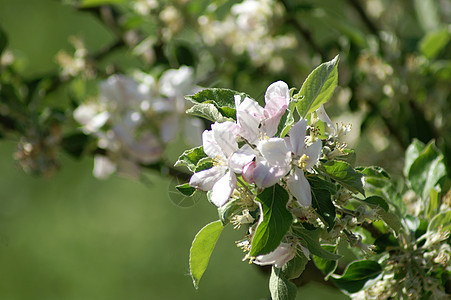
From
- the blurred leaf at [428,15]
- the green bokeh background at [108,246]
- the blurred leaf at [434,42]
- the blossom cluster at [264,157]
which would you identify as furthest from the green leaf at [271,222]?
the green bokeh background at [108,246]

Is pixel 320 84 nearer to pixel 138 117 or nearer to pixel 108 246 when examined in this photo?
pixel 138 117

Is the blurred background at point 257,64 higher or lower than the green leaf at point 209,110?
lower

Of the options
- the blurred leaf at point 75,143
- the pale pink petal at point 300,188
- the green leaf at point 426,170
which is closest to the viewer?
the pale pink petal at point 300,188

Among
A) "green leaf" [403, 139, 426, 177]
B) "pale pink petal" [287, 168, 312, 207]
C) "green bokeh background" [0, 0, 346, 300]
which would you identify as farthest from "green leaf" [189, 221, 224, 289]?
"green bokeh background" [0, 0, 346, 300]

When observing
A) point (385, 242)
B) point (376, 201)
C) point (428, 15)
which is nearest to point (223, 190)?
point (376, 201)

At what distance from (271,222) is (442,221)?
14.3 inches

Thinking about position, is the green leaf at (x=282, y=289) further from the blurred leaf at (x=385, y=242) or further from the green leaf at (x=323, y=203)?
the blurred leaf at (x=385, y=242)

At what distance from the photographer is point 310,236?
799mm

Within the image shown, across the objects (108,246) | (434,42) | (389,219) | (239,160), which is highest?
(239,160)

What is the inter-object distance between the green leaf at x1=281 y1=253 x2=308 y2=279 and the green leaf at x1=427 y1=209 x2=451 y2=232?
10.5 inches

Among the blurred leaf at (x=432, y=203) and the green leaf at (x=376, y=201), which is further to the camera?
the blurred leaf at (x=432, y=203)

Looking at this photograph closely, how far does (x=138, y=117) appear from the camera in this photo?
1.55m

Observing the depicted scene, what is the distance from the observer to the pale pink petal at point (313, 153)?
75 cm

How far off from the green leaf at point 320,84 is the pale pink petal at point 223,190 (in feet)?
0.47
